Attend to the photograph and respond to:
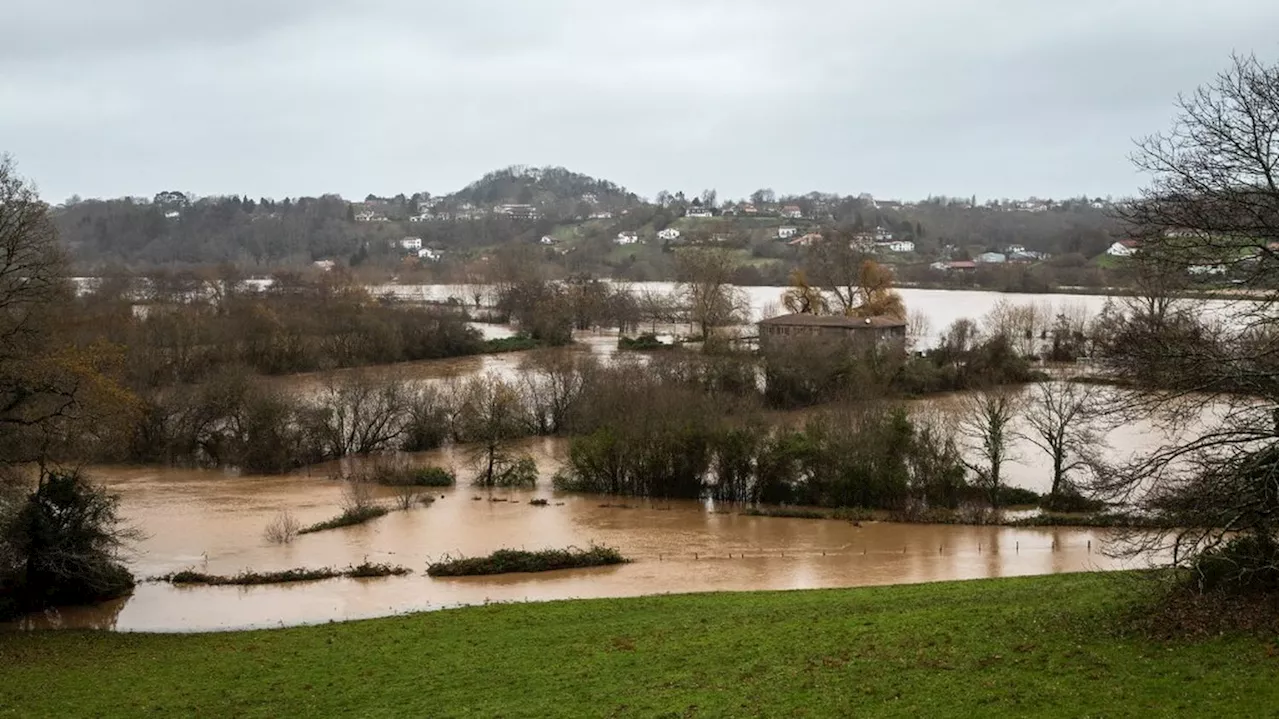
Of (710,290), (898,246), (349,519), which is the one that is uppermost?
(898,246)

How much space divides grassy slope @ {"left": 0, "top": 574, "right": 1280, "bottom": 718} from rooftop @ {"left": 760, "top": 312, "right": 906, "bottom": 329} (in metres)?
42.9

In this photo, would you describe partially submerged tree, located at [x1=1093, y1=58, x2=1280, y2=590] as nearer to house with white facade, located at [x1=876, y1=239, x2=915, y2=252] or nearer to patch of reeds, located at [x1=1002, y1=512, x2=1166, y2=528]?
patch of reeds, located at [x1=1002, y1=512, x2=1166, y2=528]

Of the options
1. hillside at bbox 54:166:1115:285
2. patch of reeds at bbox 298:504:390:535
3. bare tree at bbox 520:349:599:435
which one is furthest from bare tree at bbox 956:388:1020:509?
hillside at bbox 54:166:1115:285

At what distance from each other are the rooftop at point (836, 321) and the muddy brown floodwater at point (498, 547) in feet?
102

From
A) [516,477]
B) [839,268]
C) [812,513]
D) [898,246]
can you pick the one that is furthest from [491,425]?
[898,246]

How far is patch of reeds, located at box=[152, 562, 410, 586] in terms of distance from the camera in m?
25.7

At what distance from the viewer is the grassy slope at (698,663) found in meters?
11.5

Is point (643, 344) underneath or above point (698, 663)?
above

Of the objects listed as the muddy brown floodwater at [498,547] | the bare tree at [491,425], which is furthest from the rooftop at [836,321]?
the muddy brown floodwater at [498,547]

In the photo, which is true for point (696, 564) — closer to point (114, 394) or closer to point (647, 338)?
point (114, 394)

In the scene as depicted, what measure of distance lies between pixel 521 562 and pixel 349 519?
7914 millimetres

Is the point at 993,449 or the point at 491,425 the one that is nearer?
the point at 993,449

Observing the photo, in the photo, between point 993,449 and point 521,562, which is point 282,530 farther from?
point 993,449

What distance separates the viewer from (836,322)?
6400cm
